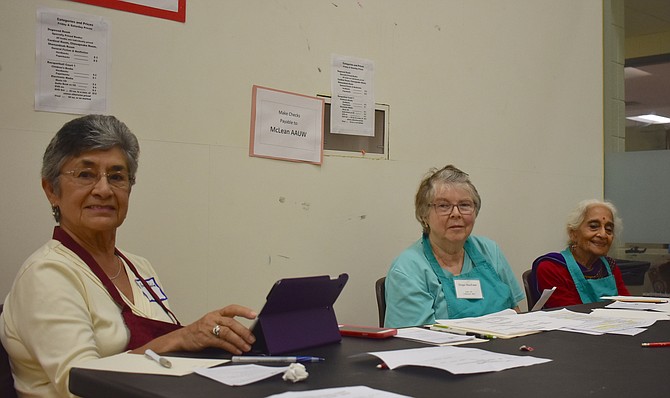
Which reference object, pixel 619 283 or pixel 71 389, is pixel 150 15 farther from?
pixel 619 283

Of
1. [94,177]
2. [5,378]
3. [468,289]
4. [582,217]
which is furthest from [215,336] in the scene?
[582,217]

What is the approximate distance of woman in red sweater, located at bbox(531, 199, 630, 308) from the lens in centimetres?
314

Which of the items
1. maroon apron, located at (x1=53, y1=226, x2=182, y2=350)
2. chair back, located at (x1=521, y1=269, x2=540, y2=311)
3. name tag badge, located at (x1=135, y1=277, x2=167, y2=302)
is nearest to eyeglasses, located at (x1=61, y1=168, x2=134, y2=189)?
maroon apron, located at (x1=53, y1=226, x2=182, y2=350)

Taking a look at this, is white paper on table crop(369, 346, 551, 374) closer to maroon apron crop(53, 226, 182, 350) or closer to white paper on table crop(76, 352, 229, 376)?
white paper on table crop(76, 352, 229, 376)

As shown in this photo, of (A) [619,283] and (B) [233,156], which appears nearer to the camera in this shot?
(B) [233,156]

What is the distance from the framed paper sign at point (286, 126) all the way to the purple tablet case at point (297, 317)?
1.18m

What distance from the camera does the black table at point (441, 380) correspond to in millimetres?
1118

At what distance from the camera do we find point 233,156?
259 centimetres

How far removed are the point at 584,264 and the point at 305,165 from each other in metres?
1.54

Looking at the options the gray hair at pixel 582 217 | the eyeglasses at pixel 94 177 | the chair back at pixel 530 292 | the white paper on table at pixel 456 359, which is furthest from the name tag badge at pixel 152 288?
the gray hair at pixel 582 217

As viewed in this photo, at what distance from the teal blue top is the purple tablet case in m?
0.99

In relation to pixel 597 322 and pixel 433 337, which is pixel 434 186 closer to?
pixel 597 322

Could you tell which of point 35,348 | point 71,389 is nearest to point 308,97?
point 35,348

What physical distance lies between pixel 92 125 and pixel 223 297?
96 cm
